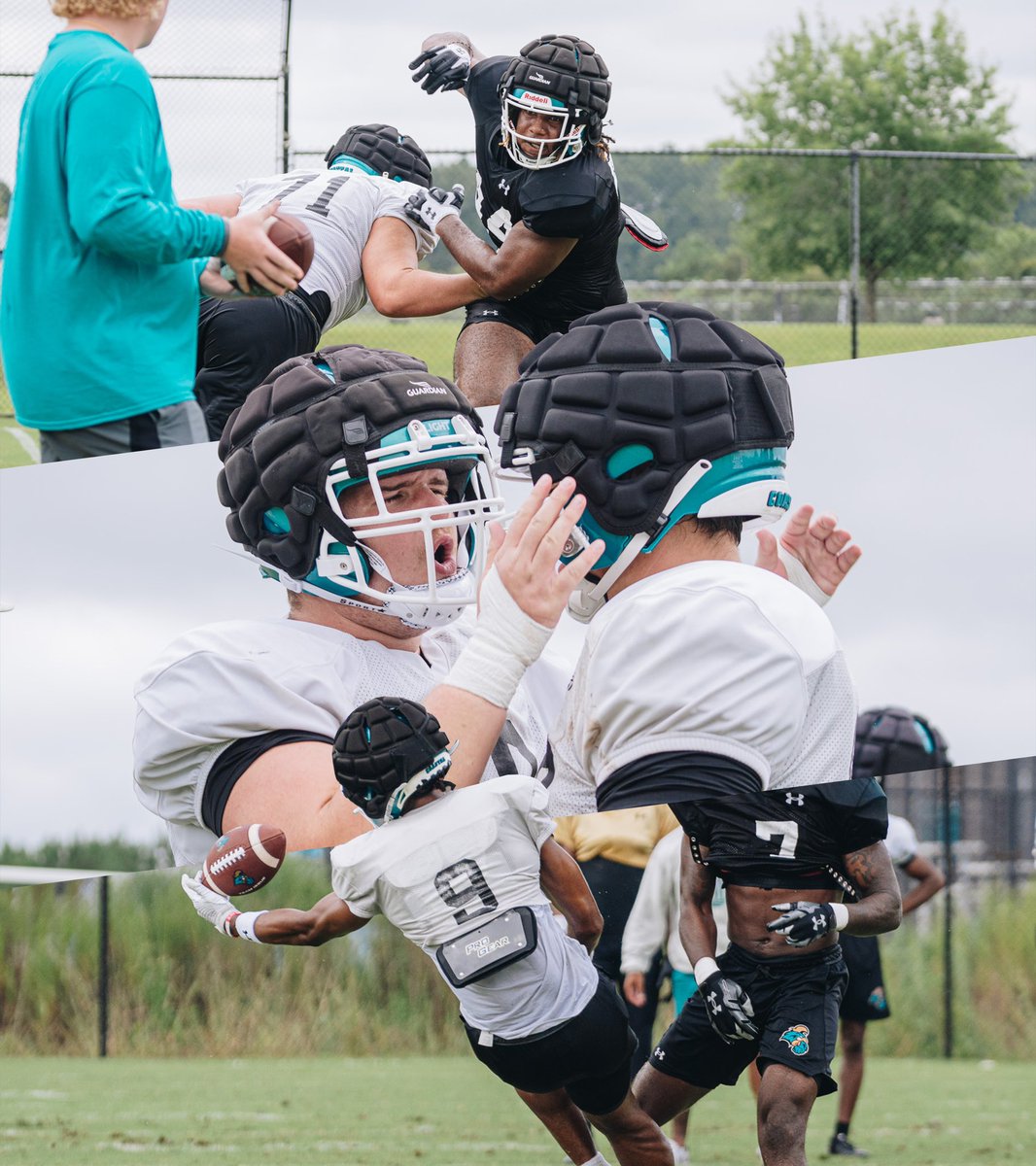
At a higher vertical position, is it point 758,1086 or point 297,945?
point 297,945

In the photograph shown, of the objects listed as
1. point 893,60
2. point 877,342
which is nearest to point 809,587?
point 877,342

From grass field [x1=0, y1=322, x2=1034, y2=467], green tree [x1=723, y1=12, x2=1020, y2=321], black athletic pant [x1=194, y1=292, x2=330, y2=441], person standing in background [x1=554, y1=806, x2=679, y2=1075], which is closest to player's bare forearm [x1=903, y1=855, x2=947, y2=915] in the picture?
person standing in background [x1=554, y1=806, x2=679, y2=1075]

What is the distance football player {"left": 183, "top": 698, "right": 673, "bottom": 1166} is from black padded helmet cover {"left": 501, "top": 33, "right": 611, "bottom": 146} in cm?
361

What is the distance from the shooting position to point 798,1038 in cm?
216

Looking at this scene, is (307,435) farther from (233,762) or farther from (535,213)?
(535,213)

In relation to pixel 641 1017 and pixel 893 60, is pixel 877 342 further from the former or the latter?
pixel 893 60

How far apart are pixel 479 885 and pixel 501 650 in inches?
15.0

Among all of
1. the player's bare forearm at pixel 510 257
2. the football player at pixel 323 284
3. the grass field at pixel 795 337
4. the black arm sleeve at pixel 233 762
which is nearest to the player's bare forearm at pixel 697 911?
the black arm sleeve at pixel 233 762

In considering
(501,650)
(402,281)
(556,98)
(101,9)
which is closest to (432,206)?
(402,281)

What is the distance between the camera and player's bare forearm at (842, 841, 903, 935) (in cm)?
220

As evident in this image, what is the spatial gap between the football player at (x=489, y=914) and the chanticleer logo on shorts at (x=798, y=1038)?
213 mm

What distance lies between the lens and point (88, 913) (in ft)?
7.44

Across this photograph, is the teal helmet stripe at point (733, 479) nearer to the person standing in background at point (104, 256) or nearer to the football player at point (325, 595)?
the football player at point (325, 595)

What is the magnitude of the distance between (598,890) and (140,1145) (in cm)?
80
